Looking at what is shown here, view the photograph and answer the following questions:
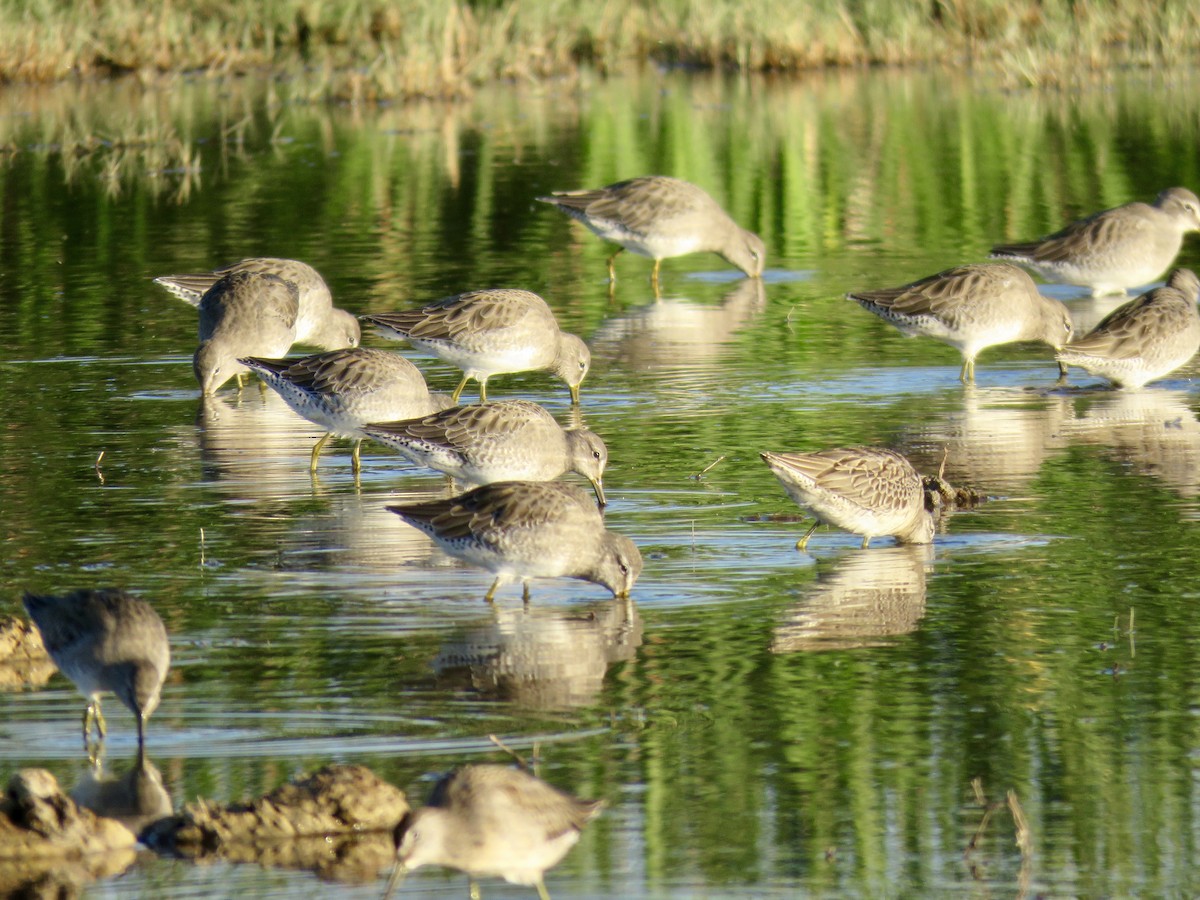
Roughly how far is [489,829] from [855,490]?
455cm

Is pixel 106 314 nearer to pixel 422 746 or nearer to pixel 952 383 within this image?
pixel 952 383

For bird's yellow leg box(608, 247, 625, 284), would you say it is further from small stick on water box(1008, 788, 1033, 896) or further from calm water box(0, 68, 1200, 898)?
small stick on water box(1008, 788, 1033, 896)

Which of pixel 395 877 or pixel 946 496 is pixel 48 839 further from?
pixel 946 496

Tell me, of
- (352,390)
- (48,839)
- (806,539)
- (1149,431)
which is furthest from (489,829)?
(1149,431)

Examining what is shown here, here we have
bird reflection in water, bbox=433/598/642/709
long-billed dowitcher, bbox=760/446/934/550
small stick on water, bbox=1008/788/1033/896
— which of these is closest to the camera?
small stick on water, bbox=1008/788/1033/896

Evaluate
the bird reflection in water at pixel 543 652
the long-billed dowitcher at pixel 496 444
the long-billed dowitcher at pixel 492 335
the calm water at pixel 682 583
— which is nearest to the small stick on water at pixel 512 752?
the calm water at pixel 682 583

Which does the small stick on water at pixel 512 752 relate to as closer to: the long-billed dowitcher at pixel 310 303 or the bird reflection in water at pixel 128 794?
the bird reflection in water at pixel 128 794

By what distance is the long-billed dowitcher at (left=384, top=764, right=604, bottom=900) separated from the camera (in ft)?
20.7

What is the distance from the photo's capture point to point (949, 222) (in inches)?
917

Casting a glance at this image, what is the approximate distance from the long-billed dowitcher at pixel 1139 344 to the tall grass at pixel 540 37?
63.5 ft

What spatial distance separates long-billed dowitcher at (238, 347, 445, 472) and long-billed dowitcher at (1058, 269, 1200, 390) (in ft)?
15.9

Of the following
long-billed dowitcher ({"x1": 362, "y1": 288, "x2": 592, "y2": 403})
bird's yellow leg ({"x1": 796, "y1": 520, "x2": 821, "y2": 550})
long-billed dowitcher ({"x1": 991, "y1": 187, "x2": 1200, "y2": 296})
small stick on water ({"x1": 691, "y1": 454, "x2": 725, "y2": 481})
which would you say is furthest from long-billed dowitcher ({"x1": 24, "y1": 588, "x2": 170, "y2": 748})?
long-billed dowitcher ({"x1": 991, "y1": 187, "x2": 1200, "y2": 296})

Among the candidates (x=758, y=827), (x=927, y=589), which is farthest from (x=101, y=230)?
(x=758, y=827)

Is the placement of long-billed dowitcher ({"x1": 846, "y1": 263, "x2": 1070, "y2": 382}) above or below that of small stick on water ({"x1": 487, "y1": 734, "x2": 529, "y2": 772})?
below
